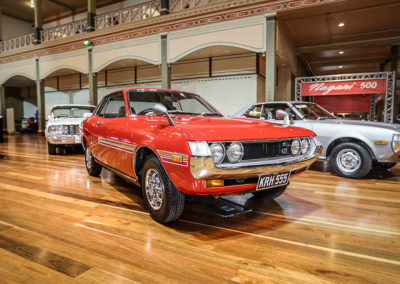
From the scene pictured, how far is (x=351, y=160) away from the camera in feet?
15.3

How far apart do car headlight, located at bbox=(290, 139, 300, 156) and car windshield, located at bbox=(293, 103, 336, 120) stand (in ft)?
9.37

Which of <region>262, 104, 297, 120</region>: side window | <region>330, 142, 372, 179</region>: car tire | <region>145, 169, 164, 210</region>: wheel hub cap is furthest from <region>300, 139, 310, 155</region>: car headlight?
<region>262, 104, 297, 120</region>: side window

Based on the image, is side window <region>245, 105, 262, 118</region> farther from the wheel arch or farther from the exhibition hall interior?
the wheel arch

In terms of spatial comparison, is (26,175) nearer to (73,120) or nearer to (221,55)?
(73,120)

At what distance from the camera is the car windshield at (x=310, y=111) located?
211 inches

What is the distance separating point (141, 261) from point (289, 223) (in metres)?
1.51

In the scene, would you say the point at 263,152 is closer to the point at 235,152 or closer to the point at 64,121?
the point at 235,152

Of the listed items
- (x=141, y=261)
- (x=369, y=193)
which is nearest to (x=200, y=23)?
(x=369, y=193)

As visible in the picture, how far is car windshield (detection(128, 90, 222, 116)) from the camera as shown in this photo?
3.25 metres

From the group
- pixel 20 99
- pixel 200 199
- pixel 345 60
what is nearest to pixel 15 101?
pixel 20 99

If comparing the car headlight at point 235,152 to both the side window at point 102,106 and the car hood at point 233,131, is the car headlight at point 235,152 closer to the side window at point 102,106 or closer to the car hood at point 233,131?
the car hood at point 233,131

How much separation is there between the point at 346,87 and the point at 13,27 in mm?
23563

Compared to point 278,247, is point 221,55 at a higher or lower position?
higher

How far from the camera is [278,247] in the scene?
7.09ft
